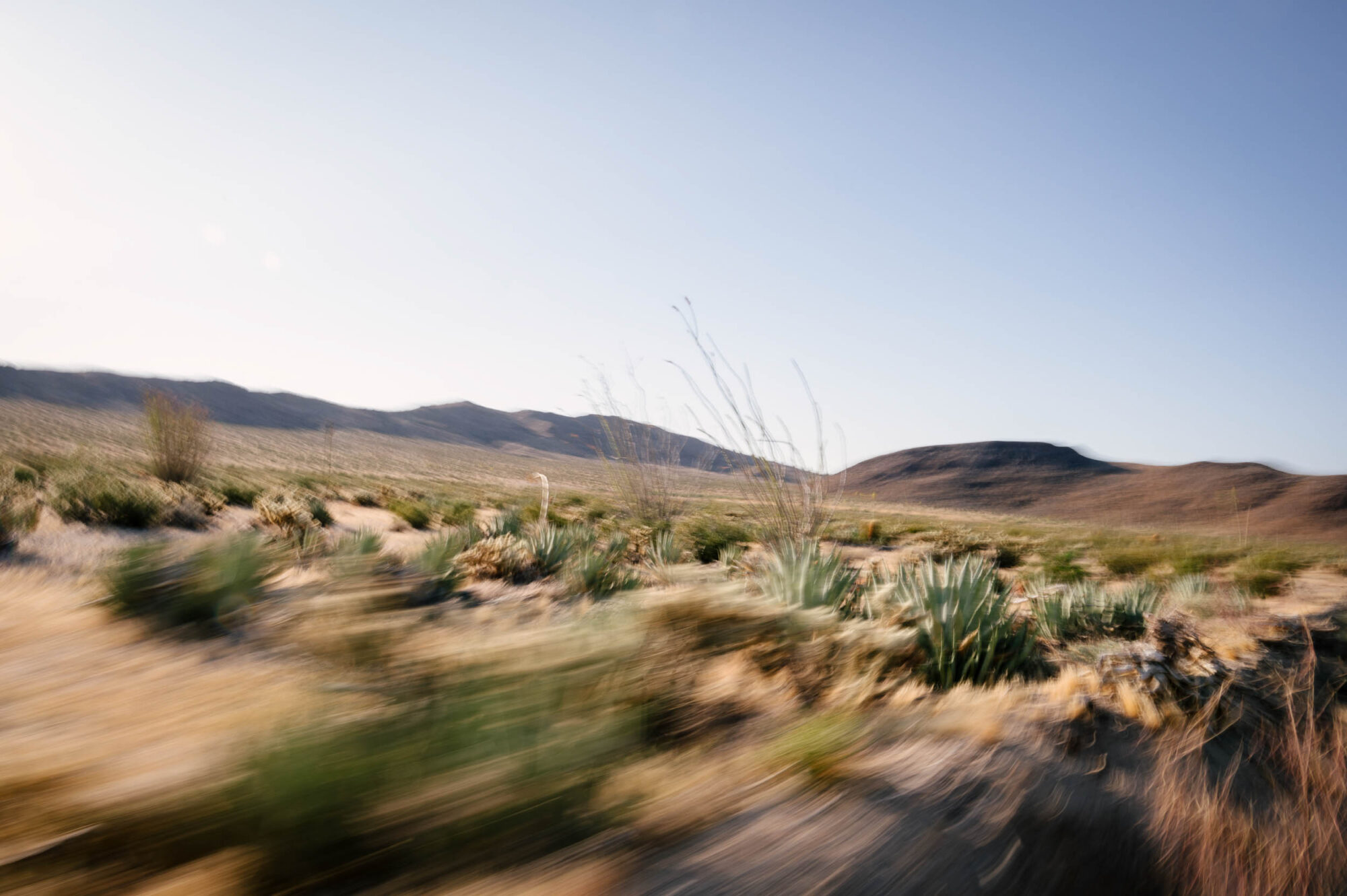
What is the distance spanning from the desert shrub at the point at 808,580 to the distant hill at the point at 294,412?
34.9 meters

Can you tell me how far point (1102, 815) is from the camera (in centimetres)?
195

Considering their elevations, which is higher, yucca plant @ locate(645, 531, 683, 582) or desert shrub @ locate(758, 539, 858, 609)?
desert shrub @ locate(758, 539, 858, 609)

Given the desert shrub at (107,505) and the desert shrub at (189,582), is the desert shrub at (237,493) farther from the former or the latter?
the desert shrub at (189,582)

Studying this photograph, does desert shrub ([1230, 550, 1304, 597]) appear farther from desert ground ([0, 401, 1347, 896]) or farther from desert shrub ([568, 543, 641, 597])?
desert shrub ([568, 543, 641, 597])

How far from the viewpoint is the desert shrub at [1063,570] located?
998cm

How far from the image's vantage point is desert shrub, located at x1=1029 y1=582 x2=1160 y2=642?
462cm

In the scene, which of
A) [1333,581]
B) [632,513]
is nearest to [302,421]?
[632,513]

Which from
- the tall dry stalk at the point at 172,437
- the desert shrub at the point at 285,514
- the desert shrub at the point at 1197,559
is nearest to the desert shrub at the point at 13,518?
the desert shrub at the point at 285,514

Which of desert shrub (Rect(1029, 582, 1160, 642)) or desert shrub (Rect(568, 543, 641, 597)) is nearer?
desert shrub (Rect(1029, 582, 1160, 642))

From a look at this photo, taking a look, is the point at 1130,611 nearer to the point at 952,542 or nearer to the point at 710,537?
the point at 710,537

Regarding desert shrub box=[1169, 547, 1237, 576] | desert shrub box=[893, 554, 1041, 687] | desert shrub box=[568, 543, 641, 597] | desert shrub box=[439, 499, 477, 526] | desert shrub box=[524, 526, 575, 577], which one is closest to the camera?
desert shrub box=[893, 554, 1041, 687]

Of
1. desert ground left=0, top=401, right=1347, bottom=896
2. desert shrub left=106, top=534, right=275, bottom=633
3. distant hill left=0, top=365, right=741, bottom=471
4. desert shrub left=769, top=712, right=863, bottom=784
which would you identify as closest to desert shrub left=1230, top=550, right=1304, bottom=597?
desert ground left=0, top=401, right=1347, bottom=896

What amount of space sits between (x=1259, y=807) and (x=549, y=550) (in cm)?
561

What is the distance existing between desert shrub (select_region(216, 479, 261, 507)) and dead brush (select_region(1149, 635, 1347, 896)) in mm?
14039
